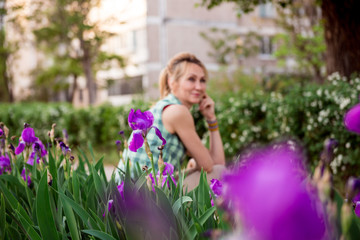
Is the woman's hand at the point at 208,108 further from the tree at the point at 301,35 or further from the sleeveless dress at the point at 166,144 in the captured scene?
the tree at the point at 301,35

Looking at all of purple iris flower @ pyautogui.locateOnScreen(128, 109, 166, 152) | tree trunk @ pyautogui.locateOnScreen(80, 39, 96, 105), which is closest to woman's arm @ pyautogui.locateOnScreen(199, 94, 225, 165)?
purple iris flower @ pyautogui.locateOnScreen(128, 109, 166, 152)

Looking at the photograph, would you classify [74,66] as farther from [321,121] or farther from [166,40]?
[321,121]

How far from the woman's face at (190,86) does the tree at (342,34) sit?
339 cm

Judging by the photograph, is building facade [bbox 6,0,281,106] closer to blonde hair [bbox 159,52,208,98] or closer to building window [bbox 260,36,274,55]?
building window [bbox 260,36,274,55]

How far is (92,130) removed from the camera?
10547mm

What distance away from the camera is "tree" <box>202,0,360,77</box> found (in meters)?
5.87

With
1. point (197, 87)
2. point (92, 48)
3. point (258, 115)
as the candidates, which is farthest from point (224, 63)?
point (197, 87)

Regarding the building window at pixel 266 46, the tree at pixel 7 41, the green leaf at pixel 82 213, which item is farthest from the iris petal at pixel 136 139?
the building window at pixel 266 46

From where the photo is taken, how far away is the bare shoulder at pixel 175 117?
2.98m

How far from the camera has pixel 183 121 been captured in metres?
3.00

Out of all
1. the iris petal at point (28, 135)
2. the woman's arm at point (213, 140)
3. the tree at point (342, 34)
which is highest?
the tree at point (342, 34)

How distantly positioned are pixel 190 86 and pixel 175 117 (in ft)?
1.42

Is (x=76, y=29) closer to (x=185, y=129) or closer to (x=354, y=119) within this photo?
(x=185, y=129)

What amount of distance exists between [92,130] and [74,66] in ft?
39.2
